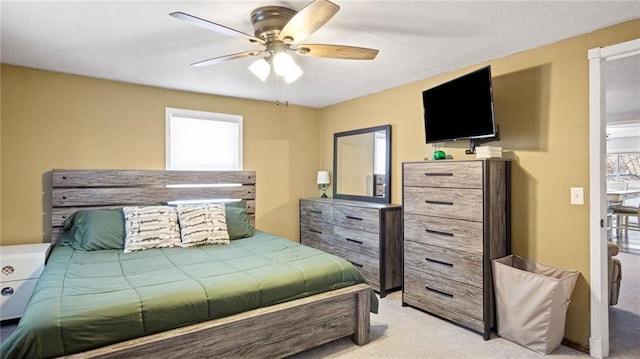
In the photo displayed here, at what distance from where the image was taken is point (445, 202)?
2.94 m

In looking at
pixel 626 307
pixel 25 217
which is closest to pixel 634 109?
pixel 626 307

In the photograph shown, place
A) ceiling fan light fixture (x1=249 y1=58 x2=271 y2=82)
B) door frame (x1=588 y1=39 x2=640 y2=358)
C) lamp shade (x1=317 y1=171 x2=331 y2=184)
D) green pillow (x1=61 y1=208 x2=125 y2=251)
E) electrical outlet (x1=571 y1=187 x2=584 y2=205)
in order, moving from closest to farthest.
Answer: ceiling fan light fixture (x1=249 y1=58 x2=271 y2=82), door frame (x1=588 y1=39 x2=640 y2=358), electrical outlet (x1=571 y1=187 x2=584 y2=205), green pillow (x1=61 y1=208 x2=125 y2=251), lamp shade (x1=317 y1=171 x2=331 y2=184)

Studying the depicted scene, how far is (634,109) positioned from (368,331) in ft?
17.9

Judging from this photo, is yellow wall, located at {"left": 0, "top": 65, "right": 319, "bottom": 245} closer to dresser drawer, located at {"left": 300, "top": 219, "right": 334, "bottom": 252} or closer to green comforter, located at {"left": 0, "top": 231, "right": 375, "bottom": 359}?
dresser drawer, located at {"left": 300, "top": 219, "right": 334, "bottom": 252}

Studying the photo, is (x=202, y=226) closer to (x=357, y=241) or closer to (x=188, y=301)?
(x=188, y=301)

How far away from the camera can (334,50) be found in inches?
87.0

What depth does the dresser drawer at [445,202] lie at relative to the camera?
273 cm

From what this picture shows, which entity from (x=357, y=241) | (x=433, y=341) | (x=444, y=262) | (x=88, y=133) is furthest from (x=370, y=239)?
(x=88, y=133)

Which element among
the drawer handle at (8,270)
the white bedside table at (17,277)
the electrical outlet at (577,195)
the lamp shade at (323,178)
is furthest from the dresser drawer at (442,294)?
the drawer handle at (8,270)

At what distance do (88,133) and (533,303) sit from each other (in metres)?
4.29

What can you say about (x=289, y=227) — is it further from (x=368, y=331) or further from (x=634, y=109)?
(x=634, y=109)

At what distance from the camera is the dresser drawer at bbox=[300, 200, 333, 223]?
4246 mm

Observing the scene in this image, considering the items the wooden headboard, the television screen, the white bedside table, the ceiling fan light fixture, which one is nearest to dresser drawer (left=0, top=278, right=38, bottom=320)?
the white bedside table

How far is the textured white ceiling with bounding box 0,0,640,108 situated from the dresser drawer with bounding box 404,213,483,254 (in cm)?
142
